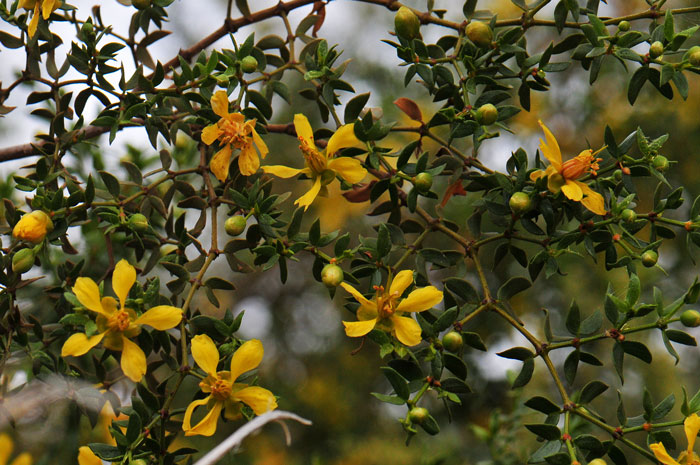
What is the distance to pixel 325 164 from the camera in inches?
29.4

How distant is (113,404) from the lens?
83cm

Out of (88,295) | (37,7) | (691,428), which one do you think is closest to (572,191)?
(691,428)

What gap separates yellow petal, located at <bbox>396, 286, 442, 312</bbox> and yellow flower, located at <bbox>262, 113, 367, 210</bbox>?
0.44 ft

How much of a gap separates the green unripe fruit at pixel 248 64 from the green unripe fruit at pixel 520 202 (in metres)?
0.31

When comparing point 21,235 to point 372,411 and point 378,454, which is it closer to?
point 378,454

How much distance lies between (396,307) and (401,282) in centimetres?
3

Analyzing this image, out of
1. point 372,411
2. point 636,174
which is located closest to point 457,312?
point 636,174

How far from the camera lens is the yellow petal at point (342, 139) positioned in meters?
0.73

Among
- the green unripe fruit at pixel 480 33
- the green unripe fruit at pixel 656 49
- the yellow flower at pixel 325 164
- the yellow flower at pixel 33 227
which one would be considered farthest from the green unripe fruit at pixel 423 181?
the yellow flower at pixel 33 227

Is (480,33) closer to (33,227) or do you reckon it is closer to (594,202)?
(594,202)

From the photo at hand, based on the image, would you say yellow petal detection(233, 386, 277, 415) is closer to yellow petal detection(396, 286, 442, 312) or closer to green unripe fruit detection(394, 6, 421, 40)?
yellow petal detection(396, 286, 442, 312)

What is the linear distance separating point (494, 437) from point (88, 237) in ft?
2.62

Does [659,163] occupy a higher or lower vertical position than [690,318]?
higher

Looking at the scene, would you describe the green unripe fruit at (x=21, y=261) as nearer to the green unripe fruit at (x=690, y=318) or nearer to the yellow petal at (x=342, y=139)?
the yellow petal at (x=342, y=139)
